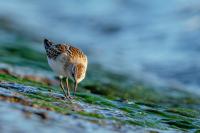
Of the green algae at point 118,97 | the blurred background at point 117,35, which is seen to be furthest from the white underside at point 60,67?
the blurred background at point 117,35

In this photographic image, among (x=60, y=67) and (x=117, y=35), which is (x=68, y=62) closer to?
(x=60, y=67)

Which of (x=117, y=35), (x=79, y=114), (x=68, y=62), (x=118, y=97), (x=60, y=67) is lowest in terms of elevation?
(x=79, y=114)

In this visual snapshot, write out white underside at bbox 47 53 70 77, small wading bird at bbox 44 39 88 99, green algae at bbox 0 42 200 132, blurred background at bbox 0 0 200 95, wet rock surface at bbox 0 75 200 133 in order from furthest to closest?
1. blurred background at bbox 0 0 200 95
2. white underside at bbox 47 53 70 77
3. small wading bird at bbox 44 39 88 99
4. green algae at bbox 0 42 200 132
5. wet rock surface at bbox 0 75 200 133

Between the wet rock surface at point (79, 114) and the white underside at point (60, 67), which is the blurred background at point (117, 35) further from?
the wet rock surface at point (79, 114)

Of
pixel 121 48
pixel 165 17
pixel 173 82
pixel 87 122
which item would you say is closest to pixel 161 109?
pixel 87 122

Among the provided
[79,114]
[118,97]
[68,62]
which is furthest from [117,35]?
[79,114]

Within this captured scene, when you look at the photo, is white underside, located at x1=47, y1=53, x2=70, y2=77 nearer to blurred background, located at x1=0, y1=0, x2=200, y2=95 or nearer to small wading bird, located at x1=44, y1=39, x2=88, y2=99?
small wading bird, located at x1=44, y1=39, x2=88, y2=99

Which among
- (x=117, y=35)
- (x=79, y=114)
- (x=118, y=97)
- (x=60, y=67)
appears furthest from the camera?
(x=117, y=35)

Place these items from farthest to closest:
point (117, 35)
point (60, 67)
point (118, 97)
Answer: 1. point (117, 35)
2. point (118, 97)
3. point (60, 67)

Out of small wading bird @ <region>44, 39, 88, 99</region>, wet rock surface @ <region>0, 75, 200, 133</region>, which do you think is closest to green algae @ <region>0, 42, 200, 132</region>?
wet rock surface @ <region>0, 75, 200, 133</region>
